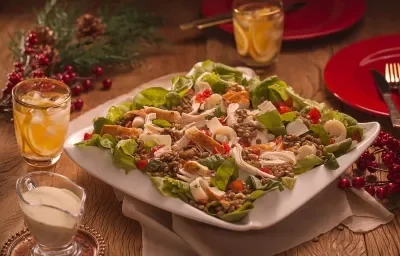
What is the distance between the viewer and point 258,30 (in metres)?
2.21

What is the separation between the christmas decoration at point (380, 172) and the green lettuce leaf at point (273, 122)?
170mm

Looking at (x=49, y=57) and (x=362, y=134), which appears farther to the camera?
(x=49, y=57)

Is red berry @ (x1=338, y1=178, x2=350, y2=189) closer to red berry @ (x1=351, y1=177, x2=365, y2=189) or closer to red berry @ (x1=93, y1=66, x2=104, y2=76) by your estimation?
red berry @ (x1=351, y1=177, x2=365, y2=189)

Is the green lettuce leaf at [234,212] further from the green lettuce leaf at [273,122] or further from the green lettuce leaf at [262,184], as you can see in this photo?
the green lettuce leaf at [273,122]

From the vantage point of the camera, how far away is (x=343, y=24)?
2.47 metres

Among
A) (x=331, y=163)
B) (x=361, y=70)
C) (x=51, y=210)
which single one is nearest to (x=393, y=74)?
(x=361, y=70)

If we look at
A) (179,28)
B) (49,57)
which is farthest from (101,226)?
(179,28)

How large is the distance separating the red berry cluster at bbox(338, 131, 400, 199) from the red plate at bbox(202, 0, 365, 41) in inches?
24.0

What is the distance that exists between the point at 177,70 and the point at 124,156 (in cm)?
71

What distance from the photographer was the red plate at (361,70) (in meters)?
2.07

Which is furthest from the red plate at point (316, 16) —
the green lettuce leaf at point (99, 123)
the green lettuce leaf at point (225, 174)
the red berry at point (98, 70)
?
the green lettuce leaf at point (225, 174)

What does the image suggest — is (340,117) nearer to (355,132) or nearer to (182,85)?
(355,132)

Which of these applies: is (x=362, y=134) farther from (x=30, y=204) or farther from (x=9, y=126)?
(x=9, y=126)

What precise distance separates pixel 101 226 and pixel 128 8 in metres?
1.02
